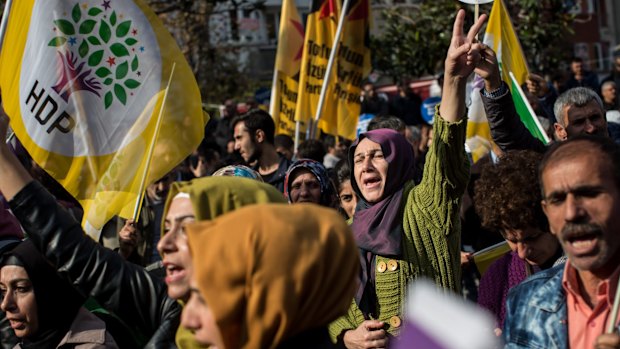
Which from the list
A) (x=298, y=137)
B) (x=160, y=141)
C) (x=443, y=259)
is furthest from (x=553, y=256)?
(x=298, y=137)

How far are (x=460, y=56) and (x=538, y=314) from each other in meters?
1.48

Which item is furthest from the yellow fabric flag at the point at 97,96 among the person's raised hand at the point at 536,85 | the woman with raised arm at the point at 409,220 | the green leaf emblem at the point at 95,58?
the person's raised hand at the point at 536,85

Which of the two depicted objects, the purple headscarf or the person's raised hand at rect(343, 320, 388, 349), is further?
the purple headscarf

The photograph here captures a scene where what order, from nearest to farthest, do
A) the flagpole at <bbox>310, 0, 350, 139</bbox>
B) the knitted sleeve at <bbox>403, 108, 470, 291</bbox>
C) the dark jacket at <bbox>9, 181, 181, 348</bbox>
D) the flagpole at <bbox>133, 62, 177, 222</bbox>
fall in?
the dark jacket at <bbox>9, 181, 181, 348</bbox>, the knitted sleeve at <bbox>403, 108, 470, 291</bbox>, the flagpole at <bbox>133, 62, 177, 222</bbox>, the flagpole at <bbox>310, 0, 350, 139</bbox>

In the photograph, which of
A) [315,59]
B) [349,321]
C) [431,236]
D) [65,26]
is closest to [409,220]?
[431,236]

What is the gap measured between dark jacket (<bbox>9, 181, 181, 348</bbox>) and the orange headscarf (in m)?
1.04

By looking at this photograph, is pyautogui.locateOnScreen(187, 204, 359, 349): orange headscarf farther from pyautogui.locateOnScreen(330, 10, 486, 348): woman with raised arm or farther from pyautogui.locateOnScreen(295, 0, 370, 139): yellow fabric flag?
pyautogui.locateOnScreen(295, 0, 370, 139): yellow fabric flag

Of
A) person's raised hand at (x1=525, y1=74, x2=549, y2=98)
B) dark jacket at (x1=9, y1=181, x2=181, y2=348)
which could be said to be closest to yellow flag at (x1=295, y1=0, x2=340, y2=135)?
person's raised hand at (x1=525, y1=74, x2=549, y2=98)

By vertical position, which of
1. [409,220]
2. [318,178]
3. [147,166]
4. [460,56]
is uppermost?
[460,56]

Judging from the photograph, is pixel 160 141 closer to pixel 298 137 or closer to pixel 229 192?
pixel 229 192

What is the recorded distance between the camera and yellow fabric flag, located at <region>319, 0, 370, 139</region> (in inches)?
412

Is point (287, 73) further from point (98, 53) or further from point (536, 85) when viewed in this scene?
point (98, 53)

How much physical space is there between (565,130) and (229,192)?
2720mm

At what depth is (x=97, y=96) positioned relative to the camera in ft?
18.9
